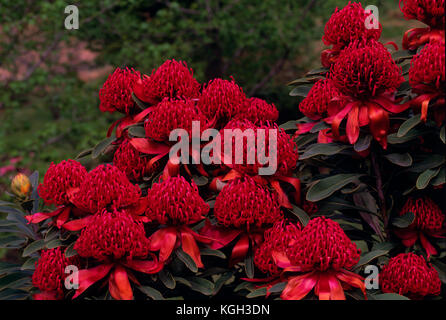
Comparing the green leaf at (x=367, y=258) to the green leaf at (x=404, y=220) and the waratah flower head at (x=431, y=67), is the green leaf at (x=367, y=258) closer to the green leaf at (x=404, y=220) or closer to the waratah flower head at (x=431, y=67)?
the green leaf at (x=404, y=220)

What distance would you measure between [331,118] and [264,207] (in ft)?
1.20

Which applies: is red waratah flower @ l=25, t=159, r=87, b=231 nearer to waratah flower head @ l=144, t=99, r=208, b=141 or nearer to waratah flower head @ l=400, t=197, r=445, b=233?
waratah flower head @ l=144, t=99, r=208, b=141

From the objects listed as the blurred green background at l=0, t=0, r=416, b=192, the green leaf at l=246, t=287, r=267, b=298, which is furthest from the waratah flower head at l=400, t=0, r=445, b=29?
the blurred green background at l=0, t=0, r=416, b=192

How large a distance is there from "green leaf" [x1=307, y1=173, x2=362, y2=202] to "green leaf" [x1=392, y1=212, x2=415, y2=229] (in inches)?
7.3

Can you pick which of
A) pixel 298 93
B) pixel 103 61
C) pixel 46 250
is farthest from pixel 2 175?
pixel 298 93

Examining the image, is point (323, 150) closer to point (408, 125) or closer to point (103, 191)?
point (408, 125)

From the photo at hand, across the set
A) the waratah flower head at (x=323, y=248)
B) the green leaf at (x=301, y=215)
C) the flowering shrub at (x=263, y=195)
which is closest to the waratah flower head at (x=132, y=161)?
the flowering shrub at (x=263, y=195)

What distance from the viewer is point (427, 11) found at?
4.77 feet

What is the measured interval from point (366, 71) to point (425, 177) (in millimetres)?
356

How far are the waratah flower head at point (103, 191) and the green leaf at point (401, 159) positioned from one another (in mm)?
804

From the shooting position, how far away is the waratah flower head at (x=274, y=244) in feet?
4.42

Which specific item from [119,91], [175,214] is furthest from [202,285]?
[119,91]
